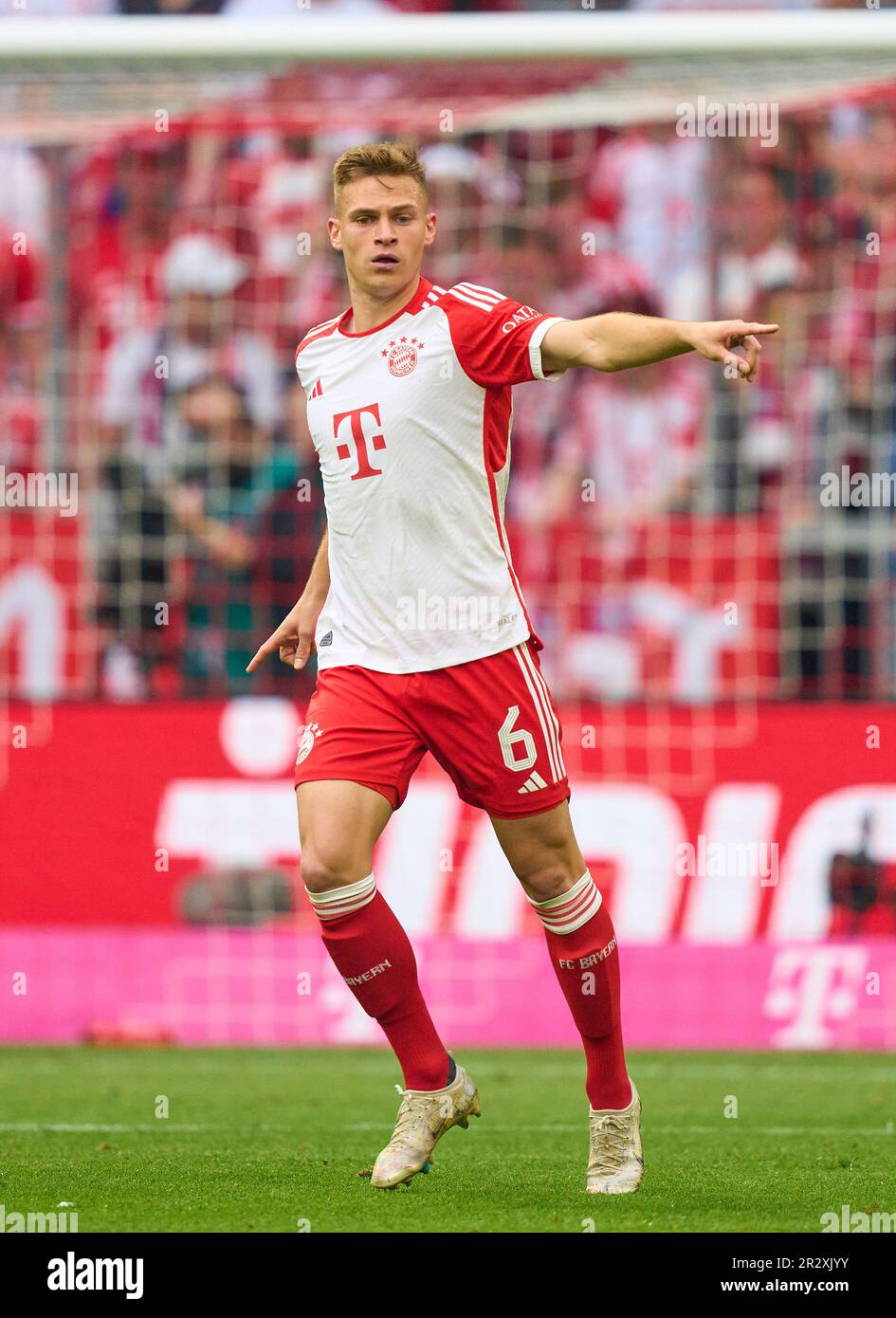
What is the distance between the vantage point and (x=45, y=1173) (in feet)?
18.9

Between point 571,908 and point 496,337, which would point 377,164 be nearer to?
point 496,337

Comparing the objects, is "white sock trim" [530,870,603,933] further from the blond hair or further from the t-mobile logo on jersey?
the blond hair

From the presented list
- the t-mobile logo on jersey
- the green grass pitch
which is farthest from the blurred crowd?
the t-mobile logo on jersey

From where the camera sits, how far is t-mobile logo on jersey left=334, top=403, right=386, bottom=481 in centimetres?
547

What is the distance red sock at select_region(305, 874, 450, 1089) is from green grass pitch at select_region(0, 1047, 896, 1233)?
325mm

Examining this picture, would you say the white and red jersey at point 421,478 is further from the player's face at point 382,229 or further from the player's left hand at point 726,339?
the player's left hand at point 726,339

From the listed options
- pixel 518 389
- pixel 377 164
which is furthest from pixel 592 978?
pixel 518 389

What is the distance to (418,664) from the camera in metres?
5.50

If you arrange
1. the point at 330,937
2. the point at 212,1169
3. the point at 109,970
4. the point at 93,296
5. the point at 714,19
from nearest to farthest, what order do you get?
1. the point at 330,937
2. the point at 212,1169
3. the point at 714,19
4. the point at 109,970
5. the point at 93,296

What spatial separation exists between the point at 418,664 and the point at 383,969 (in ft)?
2.58

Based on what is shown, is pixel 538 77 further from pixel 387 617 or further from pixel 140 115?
pixel 387 617
